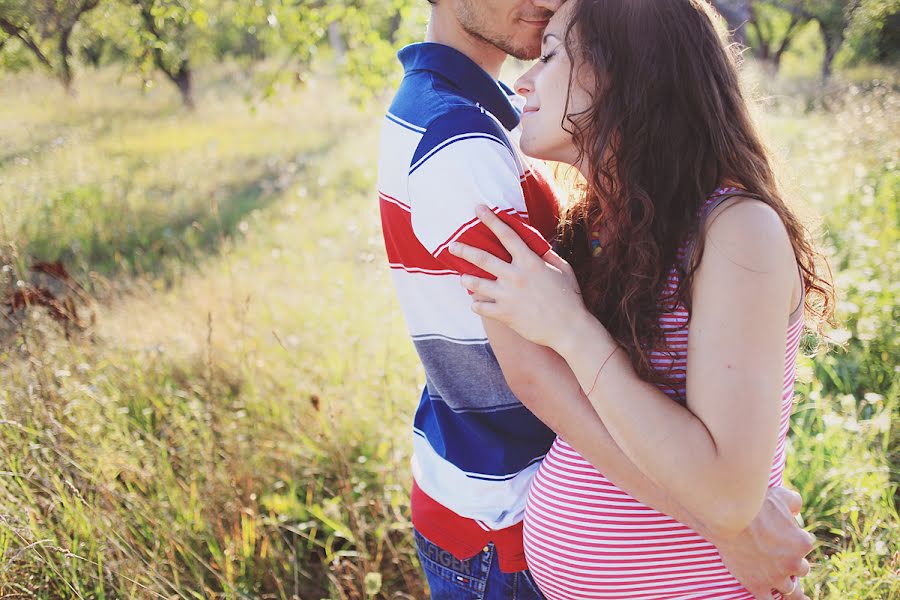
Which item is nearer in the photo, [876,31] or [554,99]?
[554,99]

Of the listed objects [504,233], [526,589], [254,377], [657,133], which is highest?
[657,133]

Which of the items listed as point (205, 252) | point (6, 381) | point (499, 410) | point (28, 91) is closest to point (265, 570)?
point (6, 381)

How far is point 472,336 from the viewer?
1310mm

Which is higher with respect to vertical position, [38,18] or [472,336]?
[38,18]

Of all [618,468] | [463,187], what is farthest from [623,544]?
[463,187]

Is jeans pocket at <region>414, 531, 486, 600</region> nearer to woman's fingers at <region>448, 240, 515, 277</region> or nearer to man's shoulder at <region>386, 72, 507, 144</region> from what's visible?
woman's fingers at <region>448, 240, 515, 277</region>

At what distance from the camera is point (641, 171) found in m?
1.24

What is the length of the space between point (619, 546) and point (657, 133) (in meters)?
0.76

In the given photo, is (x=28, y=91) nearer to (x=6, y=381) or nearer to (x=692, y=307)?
(x=6, y=381)

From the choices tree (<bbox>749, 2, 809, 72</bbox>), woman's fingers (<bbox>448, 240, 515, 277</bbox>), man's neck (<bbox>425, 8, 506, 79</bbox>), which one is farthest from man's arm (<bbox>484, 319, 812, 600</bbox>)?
tree (<bbox>749, 2, 809, 72</bbox>)

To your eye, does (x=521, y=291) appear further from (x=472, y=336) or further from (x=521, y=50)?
(x=521, y=50)

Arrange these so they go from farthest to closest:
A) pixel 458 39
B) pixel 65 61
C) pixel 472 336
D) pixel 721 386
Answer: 1. pixel 65 61
2. pixel 458 39
3. pixel 472 336
4. pixel 721 386

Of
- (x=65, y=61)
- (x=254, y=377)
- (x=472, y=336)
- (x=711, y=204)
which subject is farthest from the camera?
(x=65, y=61)

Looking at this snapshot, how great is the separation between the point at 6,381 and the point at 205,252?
3.33 m
